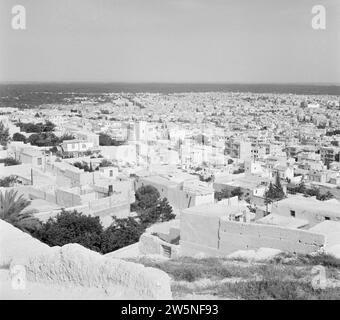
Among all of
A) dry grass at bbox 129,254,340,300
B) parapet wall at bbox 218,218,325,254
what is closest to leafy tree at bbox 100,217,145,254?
parapet wall at bbox 218,218,325,254

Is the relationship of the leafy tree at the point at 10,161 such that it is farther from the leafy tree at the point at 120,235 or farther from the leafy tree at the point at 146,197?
the leafy tree at the point at 120,235

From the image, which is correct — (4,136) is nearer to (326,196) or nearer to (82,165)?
(82,165)

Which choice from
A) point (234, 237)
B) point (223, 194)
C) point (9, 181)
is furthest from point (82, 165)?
point (234, 237)

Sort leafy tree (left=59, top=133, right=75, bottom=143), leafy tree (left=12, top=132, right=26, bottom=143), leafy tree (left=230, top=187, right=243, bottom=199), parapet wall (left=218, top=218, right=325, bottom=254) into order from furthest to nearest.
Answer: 1. leafy tree (left=59, top=133, right=75, bottom=143)
2. leafy tree (left=12, top=132, right=26, bottom=143)
3. leafy tree (left=230, top=187, right=243, bottom=199)
4. parapet wall (left=218, top=218, right=325, bottom=254)

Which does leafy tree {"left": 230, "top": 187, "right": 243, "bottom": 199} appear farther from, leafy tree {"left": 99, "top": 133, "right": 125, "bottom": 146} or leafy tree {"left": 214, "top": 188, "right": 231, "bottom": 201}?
leafy tree {"left": 99, "top": 133, "right": 125, "bottom": 146}

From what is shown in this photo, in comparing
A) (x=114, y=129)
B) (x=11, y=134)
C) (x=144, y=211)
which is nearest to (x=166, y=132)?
(x=114, y=129)
